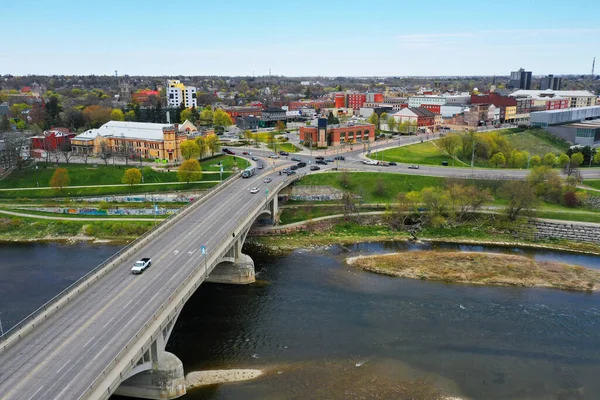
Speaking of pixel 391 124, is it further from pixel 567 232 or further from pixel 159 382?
pixel 159 382

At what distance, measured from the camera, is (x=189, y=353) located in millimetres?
36750

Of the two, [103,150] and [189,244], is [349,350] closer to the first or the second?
[189,244]

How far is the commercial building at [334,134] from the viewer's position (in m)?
104

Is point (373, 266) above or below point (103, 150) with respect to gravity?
below

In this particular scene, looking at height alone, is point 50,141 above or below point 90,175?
above

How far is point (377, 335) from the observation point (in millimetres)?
39344

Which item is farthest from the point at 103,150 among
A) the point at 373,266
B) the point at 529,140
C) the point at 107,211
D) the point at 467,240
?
the point at 529,140

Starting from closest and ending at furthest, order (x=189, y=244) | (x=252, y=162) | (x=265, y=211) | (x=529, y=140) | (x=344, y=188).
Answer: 1. (x=189, y=244)
2. (x=265, y=211)
3. (x=344, y=188)
4. (x=252, y=162)
5. (x=529, y=140)

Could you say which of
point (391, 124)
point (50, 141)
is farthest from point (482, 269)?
point (50, 141)

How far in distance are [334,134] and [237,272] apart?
209ft

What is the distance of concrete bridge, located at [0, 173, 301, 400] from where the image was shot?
82.3 feet

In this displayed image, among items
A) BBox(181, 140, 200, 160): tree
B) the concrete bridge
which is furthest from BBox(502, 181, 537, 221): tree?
BBox(181, 140, 200, 160): tree

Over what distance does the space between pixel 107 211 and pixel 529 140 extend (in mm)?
100981

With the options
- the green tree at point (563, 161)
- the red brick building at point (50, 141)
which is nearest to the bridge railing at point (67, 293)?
the red brick building at point (50, 141)
